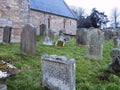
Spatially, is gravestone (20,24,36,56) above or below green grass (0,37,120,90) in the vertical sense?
above

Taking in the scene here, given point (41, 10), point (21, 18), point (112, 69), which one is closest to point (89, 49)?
point (112, 69)

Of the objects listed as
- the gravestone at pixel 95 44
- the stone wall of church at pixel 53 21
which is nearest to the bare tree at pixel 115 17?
the stone wall of church at pixel 53 21

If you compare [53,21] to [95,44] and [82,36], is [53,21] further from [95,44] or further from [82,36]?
[95,44]

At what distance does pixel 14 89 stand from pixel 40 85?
680mm

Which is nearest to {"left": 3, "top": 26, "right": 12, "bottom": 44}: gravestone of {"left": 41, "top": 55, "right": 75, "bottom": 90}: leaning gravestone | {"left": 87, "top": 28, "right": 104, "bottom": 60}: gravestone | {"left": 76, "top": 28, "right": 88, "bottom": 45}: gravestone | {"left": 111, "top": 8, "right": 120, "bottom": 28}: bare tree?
{"left": 76, "top": 28, "right": 88, "bottom": 45}: gravestone

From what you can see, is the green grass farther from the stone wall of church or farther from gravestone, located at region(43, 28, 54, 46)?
the stone wall of church

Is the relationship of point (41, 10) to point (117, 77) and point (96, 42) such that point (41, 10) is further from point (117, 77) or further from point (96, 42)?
point (117, 77)

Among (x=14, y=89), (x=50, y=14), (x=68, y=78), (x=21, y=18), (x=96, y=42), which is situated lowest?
(x=14, y=89)

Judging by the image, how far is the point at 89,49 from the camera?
28.8 feet

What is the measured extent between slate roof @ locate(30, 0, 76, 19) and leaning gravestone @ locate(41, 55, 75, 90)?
21.3 metres

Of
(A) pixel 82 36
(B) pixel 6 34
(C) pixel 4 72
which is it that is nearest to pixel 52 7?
(A) pixel 82 36

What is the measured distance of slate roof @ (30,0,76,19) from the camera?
2725cm

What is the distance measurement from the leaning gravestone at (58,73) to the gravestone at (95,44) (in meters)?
3.84

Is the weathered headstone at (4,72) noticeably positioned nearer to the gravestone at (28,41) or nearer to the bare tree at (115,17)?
the gravestone at (28,41)
